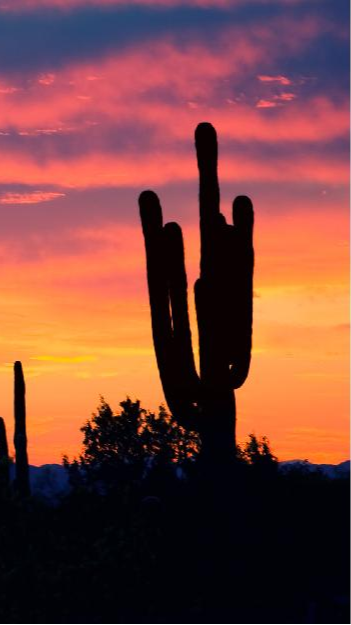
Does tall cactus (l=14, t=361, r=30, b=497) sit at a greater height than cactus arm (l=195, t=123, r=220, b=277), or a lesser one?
lesser

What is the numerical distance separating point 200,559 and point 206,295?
4.62 meters

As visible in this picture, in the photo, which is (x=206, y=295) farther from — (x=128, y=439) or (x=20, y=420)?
(x=128, y=439)

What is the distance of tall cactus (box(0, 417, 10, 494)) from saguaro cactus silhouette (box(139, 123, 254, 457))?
22.0ft

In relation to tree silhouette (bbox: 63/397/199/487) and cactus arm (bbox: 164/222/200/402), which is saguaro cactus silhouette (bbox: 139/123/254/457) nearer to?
cactus arm (bbox: 164/222/200/402)

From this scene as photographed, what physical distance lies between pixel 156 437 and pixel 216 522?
20374 mm

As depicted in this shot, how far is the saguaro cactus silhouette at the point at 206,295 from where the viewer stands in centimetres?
1997

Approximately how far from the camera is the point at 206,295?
65.7ft

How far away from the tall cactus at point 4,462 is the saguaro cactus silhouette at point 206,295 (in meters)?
6.70

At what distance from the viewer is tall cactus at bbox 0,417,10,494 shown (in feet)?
85.1

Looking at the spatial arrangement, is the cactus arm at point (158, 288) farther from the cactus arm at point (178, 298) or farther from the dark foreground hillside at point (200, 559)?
the dark foreground hillside at point (200, 559)

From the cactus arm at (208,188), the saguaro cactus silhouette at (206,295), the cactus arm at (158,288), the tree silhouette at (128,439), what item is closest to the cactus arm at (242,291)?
the saguaro cactus silhouette at (206,295)

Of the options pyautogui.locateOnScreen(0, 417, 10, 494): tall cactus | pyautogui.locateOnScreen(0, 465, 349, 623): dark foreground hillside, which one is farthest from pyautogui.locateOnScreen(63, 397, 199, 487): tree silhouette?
pyautogui.locateOnScreen(0, 465, 349, 623): dark foreground hillside

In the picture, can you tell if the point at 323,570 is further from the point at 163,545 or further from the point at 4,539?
the point at 4,539

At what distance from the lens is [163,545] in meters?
20.7
